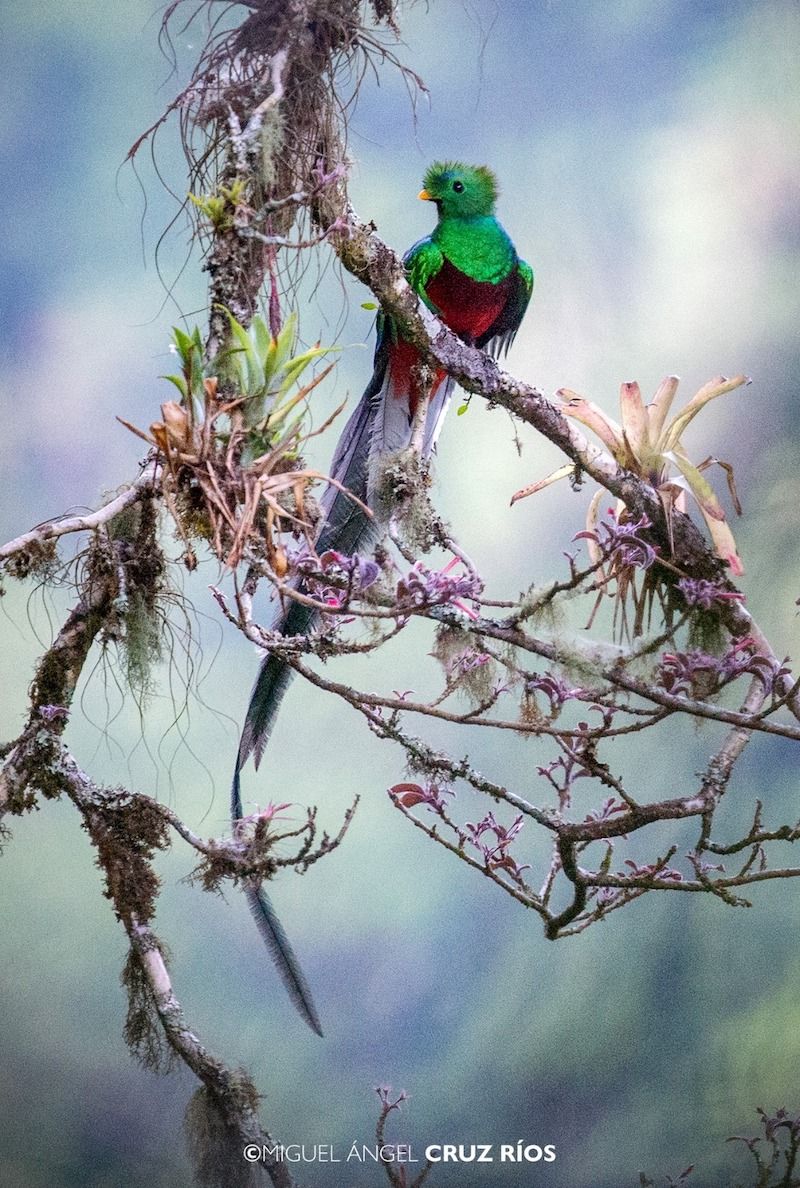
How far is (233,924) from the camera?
1766 mm

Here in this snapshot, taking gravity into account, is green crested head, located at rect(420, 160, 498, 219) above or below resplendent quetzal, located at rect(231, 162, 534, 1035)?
above

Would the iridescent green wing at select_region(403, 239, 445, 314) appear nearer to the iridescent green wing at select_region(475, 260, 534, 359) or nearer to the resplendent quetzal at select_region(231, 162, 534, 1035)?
the resplendent quetzal at select_region(231, 162, 534, 1035)

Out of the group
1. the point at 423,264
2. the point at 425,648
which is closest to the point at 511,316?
the point at 423,264

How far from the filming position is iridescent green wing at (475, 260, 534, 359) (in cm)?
182

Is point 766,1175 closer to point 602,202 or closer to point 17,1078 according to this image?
point 17,1078

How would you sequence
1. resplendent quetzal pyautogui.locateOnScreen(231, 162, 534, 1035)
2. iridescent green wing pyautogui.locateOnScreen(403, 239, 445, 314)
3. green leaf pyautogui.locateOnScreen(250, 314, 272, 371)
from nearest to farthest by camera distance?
green leaf pyautogui.locateOnScreen(250, 314, 272, 371) → resplendent quetzal pyautogui.locateOnScreen(231, 162, 534, 1035) → iridescent green wing pyautogui.locateOnScreen(403, 239, 445, 314)

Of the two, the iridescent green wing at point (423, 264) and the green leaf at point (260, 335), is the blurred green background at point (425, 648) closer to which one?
the iridescent green wing at point (423, 264)

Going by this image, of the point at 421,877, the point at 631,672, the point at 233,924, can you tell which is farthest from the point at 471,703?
the point at 233,924

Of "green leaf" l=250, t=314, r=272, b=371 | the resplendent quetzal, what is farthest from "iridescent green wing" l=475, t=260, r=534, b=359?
"green leaf" l=250, t=314, r=272, b=371

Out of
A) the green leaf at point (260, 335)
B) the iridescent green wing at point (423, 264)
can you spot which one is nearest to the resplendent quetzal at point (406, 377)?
the iridescent green wing at point (423, 264)

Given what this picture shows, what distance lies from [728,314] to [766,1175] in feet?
4.60

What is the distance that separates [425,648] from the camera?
1881 mm

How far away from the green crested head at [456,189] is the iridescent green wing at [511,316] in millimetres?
118

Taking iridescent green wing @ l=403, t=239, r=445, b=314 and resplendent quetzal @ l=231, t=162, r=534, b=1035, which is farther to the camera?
iridescent green wing @ l=403, t=239, r=445, b=314
